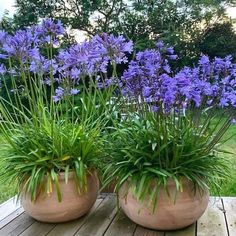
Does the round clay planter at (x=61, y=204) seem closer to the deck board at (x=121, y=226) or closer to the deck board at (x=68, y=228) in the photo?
the deck board at (x=68, y=228)

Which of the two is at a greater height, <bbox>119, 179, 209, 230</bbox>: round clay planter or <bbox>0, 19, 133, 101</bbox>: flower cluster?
<bbox>0, 19, 133, 101</bbox>: flower cluster

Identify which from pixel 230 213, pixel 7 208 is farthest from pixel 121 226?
pixel 7 208

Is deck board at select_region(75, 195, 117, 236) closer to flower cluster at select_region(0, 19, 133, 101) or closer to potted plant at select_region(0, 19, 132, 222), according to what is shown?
potted plant at select_region(0, 19, 132, 222)

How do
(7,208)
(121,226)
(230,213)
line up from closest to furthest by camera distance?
(121,226), (230,213), (7,208)

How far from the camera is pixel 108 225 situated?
1.91 metres

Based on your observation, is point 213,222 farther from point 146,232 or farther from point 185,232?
point 146,232

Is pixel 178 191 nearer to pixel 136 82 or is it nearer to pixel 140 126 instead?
pixel 140 126

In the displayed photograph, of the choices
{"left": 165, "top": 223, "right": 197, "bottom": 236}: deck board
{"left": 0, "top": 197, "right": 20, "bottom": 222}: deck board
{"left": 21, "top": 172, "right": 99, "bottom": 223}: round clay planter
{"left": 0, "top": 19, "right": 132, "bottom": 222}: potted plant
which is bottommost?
{"left": 0, "top": 197, "right": 20, "bottom": 222}: deck board

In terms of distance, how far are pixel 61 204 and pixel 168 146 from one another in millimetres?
655

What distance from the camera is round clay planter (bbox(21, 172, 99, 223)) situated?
1905 millimetres

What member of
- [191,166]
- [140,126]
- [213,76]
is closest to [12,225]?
[140,126]

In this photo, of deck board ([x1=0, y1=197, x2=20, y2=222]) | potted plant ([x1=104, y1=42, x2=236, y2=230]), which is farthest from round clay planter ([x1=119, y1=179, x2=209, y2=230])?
deck board ([x1=0, y1=197, x2=20, y2=222])

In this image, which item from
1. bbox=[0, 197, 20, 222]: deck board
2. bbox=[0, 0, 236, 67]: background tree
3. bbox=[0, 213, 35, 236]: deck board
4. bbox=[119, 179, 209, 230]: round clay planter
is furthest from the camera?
bbox=[0, 0, 236, 67]: background tree

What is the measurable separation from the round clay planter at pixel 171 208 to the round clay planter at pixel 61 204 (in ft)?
0.95
